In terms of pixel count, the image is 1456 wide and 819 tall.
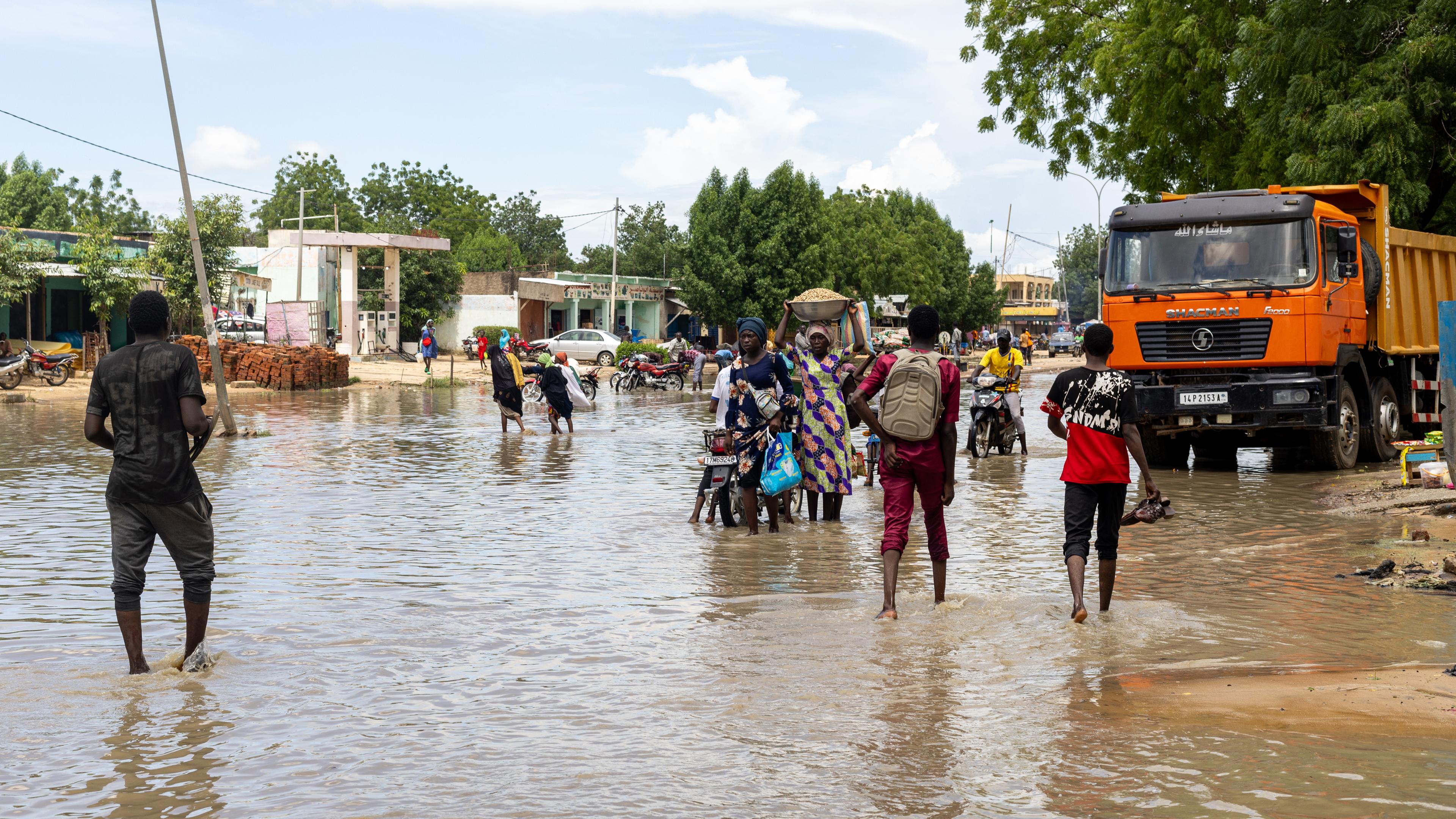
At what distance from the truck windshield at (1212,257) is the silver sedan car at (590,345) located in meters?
36.7

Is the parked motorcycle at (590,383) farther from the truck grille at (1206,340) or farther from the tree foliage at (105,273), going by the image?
the truck grille at (1206,340)

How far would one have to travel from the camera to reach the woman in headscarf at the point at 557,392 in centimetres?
2167

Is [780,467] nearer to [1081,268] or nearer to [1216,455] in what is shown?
[1216,455]

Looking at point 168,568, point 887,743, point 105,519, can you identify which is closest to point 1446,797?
point 887,743

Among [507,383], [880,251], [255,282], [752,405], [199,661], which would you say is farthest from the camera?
[880,251]

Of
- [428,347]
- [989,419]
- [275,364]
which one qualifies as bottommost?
[989,419]

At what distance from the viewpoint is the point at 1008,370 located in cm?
1744

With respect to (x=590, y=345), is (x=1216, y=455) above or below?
below

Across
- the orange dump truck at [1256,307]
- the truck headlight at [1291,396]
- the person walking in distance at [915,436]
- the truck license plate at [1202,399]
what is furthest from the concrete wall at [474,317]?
the person walking in distance at [915,436]

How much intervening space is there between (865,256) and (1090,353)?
6601cm

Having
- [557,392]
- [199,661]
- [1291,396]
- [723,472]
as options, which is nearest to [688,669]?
[199,661]

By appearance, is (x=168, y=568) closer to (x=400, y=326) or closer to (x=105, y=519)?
(x=105, y=519)

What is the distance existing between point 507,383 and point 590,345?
30062 mm

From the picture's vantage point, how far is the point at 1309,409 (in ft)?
47.6
